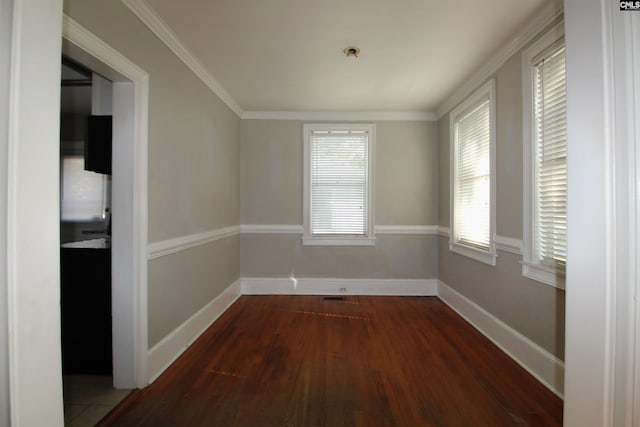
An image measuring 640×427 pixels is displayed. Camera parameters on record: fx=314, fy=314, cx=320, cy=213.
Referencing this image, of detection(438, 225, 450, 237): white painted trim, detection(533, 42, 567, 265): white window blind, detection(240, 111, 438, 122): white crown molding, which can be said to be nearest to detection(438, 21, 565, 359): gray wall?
detection(533, 42, 567, 265): white window blind

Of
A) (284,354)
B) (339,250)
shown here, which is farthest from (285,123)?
(284,354)

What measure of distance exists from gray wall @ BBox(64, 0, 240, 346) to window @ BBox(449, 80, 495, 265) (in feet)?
9.03

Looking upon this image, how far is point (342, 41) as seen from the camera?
2.55 metres

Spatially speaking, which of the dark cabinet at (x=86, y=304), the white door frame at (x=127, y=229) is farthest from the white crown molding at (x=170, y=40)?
the dark cabinet at (x=86, y=304)

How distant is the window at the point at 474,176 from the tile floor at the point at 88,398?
3134 millimetres

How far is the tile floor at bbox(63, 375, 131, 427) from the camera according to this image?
1812 millimetres

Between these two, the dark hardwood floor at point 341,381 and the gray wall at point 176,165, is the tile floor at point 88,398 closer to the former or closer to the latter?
the dark hardwood floor at point 341,381

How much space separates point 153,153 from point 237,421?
184cm

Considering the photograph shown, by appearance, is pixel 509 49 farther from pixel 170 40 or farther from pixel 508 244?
pixel 170 40

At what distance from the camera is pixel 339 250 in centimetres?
447

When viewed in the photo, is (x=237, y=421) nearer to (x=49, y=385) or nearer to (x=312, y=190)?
(x=49, y=385)

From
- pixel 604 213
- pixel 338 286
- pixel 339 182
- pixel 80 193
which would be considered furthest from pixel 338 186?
pixel 80 193

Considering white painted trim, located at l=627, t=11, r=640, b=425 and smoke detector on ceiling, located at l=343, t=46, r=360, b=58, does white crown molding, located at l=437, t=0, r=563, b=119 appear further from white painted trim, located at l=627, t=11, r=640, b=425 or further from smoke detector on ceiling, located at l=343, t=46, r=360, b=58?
white painted trim, located at l=627, t=11, r=640, b=425

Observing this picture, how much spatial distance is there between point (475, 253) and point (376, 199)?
1.58 meters
